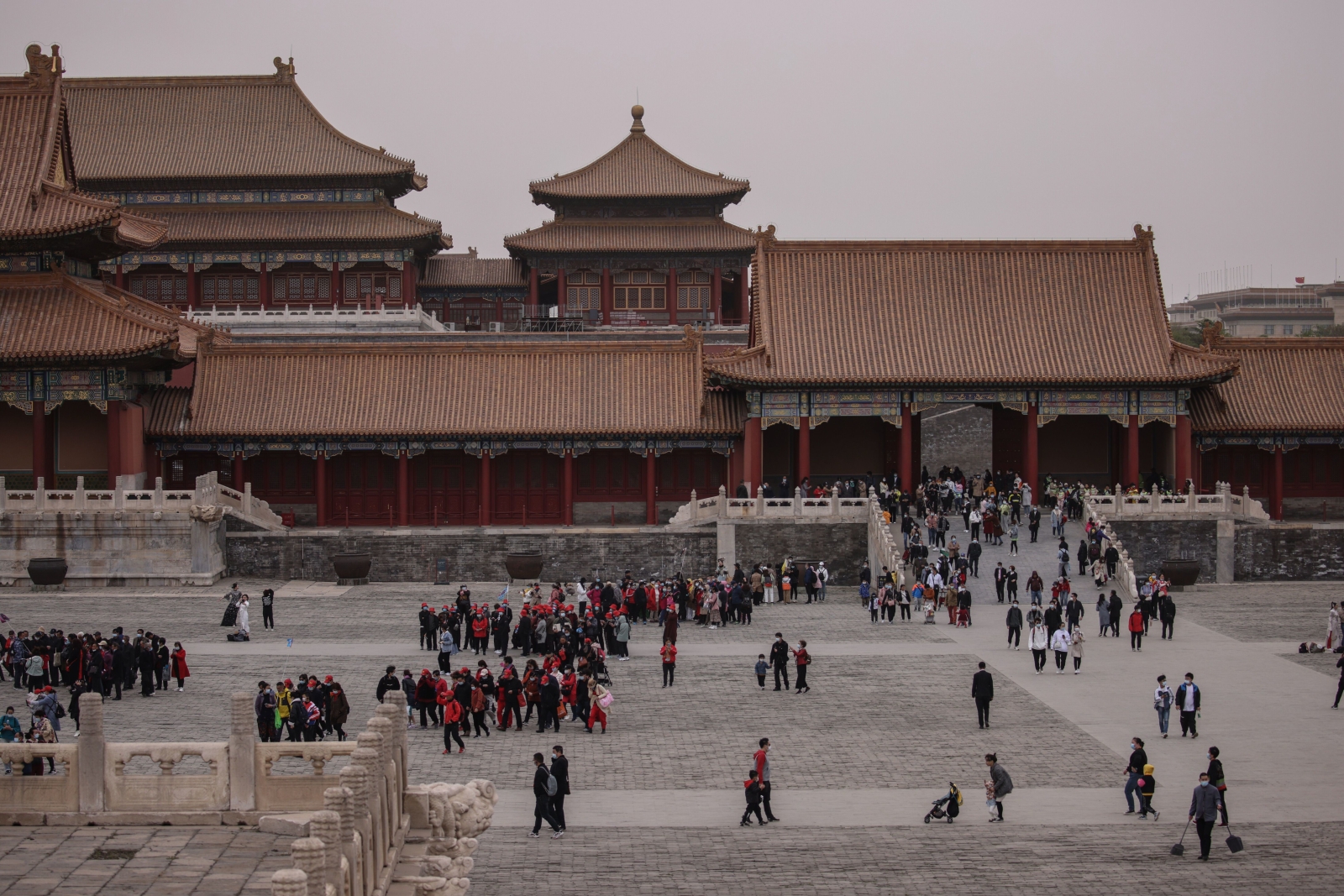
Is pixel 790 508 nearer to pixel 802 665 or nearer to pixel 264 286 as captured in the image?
pixel 802 665

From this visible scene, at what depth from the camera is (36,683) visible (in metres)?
31.0

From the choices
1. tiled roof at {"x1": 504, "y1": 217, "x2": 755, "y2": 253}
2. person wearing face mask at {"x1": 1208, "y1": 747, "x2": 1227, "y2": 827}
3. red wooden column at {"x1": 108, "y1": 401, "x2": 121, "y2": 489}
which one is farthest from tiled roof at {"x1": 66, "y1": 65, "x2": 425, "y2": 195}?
person wearing face mask at {"x1": 1208, "y1": 747, "x2": 1227, "y2": 827}

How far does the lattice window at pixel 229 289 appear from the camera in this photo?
73688 mm

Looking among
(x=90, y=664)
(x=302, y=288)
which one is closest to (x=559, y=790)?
(x=90, y=664)

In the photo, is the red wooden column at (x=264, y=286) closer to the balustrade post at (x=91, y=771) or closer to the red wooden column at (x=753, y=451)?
the red wooden column at (x=753, y=451)

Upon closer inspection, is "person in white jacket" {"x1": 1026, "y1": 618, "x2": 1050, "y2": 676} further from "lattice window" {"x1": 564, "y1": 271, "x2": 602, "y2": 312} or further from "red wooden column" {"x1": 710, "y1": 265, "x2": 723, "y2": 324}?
"lattice window" {"x1": 564, "y1": 271, "x2": 602, "y2": 312}

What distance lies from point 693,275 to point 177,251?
22.7m

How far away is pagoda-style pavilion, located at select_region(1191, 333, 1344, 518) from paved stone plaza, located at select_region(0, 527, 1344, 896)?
12284mm

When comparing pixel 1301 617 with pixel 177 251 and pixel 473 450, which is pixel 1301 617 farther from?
pixel 177 251

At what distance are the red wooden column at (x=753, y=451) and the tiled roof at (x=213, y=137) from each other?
26644 millimetres

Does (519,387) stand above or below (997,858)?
above

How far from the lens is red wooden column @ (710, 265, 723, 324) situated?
76625 mm

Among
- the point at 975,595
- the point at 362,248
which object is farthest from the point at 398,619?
the point at 362,248

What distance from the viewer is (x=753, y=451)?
5250cm
